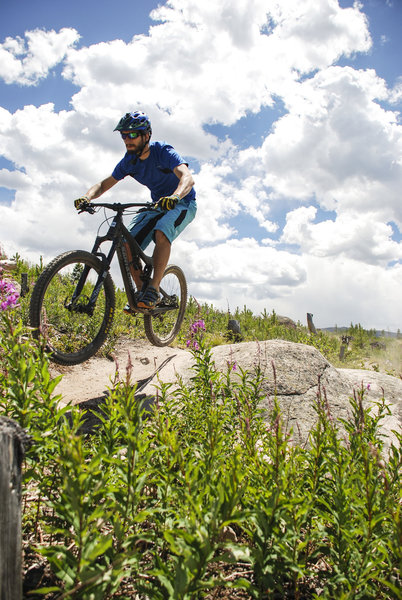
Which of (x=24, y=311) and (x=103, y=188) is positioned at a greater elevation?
(x=103, y=188)

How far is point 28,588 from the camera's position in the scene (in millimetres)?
1579

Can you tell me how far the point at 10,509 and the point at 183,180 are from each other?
15.6ft

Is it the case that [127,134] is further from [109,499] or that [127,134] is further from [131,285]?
[109,499]

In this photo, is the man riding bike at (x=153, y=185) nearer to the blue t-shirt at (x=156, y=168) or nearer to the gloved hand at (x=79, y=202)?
the blue t-shirt at (x=156, y=168)

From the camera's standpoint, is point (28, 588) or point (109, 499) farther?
point (28, 588)

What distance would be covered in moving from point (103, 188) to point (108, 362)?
2.94 m

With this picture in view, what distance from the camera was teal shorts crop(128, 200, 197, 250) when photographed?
549 cm

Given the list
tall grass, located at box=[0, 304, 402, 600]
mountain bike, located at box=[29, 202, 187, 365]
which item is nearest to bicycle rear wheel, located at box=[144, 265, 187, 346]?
mountain bike, located at box=[29, 202, 187, 365]

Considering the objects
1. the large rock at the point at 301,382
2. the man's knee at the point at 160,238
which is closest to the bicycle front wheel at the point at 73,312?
the man's knee at the point at 160,238

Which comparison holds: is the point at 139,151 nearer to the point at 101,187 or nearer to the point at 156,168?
the point at 156,168

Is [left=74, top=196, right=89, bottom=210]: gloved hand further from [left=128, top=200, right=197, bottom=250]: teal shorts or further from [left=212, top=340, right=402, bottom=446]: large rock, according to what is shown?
[left=212, top=340, right=402, bottom=446]: large rock

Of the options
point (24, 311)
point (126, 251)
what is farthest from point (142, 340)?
point (126, 251)

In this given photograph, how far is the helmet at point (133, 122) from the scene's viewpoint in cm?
524

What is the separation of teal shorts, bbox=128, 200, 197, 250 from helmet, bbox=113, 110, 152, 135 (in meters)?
1.18
